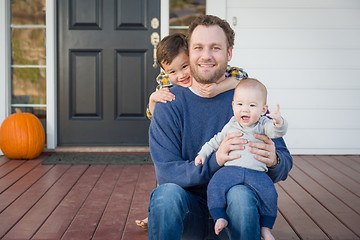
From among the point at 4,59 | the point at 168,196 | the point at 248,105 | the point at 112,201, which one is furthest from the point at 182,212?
the point at 4,59

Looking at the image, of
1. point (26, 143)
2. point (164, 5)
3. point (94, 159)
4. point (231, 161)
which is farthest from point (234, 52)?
point (231, 161)

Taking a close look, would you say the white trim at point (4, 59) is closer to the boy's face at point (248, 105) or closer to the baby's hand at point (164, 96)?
the baby's hand at point (164, 96)

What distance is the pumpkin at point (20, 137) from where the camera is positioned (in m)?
3.99

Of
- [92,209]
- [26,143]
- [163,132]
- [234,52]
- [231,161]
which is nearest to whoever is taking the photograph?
[231,161]

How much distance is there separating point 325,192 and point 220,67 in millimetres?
1684

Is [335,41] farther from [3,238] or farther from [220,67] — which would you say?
[3,238]

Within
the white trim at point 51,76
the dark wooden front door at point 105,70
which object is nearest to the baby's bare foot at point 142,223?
the dark wooden front door at point 105,70

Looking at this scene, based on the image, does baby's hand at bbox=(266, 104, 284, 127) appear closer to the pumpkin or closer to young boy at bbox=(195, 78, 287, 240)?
young boy at bbox=(195, 78, 287, 240)

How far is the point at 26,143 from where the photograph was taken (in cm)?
400

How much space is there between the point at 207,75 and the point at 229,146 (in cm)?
33

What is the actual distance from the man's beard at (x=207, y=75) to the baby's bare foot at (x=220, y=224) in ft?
1.85

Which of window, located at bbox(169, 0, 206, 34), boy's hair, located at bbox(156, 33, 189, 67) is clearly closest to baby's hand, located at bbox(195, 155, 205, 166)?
boy's hair, located at bbox(156, 33, 189, 67)

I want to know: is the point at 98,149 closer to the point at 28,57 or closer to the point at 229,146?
the point at 28,57

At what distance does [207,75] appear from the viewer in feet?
5.79
